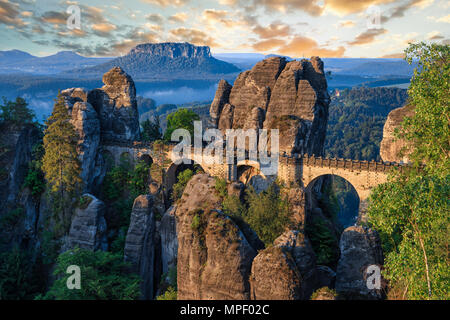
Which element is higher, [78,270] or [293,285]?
[293,285]

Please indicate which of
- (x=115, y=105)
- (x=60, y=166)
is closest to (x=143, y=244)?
(x=60, y=166)

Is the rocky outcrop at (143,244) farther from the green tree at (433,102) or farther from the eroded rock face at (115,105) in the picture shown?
the green tree at (433,102)

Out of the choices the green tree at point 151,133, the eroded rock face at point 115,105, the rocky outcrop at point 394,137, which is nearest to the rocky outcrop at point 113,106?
the eroded rock face at point 115,105

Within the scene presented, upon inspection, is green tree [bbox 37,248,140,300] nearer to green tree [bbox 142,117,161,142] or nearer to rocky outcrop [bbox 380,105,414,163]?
green tree [bbox 142,117,161,142]

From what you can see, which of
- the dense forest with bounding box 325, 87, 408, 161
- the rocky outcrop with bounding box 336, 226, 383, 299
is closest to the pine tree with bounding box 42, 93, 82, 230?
the rocky outcrop with bounding box 336, 226, 383, 299

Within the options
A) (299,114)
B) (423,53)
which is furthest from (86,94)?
(423,53)

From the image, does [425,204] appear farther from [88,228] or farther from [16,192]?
[16,192]
